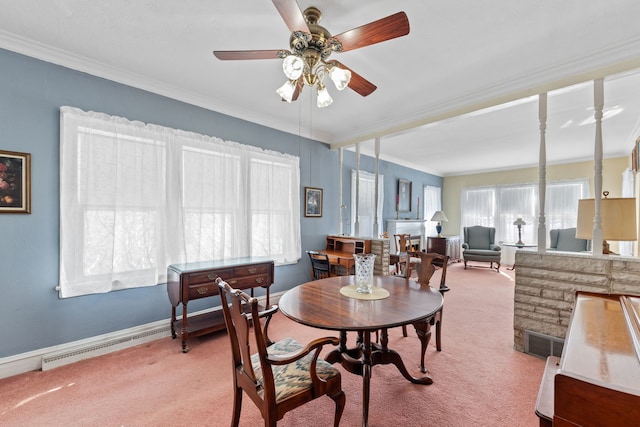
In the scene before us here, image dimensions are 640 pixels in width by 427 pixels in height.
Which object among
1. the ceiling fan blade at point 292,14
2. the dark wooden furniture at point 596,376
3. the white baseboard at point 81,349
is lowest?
the white baseboard at point 81,349

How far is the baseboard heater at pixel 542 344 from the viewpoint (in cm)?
234

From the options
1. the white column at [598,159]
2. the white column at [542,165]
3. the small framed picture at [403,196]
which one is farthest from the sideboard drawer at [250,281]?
the small framed picture at [403,196]

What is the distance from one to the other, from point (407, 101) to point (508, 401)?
2.91 metres

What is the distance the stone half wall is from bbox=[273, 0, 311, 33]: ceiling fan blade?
267cm

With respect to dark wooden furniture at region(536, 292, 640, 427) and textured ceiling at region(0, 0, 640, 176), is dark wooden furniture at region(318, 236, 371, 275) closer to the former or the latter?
textured ceiling at region(0, 0, 640, 176)

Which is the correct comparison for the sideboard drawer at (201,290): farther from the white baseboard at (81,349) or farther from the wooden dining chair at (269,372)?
the wooden dining chair at (269,372)

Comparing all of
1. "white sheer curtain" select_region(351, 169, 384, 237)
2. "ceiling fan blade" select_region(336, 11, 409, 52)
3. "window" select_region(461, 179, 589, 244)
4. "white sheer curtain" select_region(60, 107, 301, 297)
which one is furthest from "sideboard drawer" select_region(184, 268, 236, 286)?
"window" select_region(461, 179, 589, 244)

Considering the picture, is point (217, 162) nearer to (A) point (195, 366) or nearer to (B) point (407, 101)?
(A) point (195, 366)

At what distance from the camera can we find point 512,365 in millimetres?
2287

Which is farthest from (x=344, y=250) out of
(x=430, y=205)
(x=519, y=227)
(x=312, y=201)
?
(x=519, y=227)

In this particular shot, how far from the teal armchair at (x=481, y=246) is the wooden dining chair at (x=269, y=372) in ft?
19.6

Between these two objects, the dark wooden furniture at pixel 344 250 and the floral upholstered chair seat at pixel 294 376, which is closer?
the floral upholstered chair seat at pixel 294 376

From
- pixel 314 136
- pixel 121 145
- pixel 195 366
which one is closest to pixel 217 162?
pixel 121 145

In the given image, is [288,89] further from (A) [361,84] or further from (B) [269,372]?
(B) [269,372]
